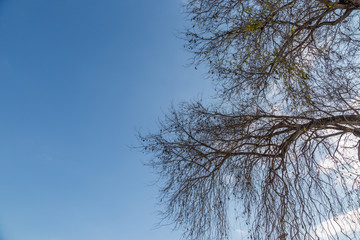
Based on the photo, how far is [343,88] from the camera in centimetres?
445

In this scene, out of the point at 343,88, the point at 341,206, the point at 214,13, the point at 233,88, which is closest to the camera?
the point at 343,88

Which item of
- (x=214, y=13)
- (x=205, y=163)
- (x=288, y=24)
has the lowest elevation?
(x=205, y=163)

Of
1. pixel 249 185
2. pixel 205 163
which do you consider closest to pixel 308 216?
pixel 249 185

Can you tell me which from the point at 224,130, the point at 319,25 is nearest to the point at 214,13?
the point at 319,25

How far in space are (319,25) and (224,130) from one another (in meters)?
3.03

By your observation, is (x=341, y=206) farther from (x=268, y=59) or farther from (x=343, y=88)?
(x=268, y=59)

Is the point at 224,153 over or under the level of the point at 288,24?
under

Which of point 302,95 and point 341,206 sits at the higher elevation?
point 302,95

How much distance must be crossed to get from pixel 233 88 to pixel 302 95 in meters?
1.55

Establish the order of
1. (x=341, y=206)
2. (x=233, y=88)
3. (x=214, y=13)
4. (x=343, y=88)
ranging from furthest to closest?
(x=233, y=88)
(x=214, y=13)
(x=341, y=206)
(x=343, y=88)

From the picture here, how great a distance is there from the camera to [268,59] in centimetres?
482

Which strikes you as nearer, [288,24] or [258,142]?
[288,24]

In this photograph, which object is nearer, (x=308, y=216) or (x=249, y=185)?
(x=308, y=216)

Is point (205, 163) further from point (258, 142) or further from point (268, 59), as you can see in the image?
point (268, 59)
